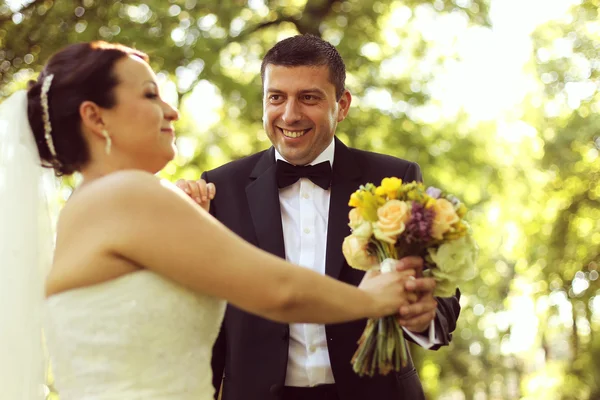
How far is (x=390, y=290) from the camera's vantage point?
2.91 meters

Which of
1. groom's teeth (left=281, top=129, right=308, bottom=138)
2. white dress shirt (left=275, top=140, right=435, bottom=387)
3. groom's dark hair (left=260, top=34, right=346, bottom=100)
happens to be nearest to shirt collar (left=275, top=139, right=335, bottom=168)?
white dress shirt (left=275, top=140, right=435, bottom=387)

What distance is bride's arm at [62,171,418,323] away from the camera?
2469 millimetres

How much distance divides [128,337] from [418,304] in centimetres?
106

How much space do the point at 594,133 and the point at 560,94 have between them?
2040 millimetres

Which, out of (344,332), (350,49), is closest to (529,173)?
(350,49)

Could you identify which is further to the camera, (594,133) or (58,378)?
(594,133)

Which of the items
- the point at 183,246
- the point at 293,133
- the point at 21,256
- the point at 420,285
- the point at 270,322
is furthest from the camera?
the point at 293,133

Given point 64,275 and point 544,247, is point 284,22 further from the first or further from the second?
point 64,275

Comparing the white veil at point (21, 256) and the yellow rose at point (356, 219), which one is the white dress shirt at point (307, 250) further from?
the white veil at point (21, 256)

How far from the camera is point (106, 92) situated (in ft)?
8.68

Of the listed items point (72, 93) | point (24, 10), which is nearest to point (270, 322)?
point (72, 93)

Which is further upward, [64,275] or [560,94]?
[64,275]

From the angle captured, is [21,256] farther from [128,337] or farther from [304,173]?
[304,173]

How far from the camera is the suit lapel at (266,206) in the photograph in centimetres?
374
